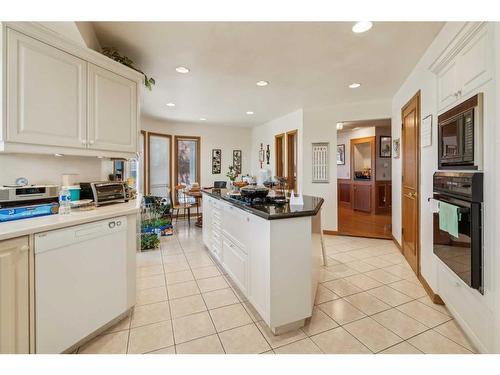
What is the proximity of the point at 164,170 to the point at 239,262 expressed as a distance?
446 centimetres

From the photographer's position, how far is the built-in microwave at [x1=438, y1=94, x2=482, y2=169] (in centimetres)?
152

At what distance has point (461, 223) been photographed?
1.62m

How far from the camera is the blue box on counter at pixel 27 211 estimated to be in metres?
1.46

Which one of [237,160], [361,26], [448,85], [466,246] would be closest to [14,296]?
[466,246]

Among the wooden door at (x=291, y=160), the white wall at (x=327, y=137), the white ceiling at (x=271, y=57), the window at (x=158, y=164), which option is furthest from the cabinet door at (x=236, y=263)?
the window at (x=158, y=164)

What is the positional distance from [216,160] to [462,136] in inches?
215

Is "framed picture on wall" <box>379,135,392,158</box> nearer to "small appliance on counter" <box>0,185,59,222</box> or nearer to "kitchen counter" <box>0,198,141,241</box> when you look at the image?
"kitchen counter" <box>0,198,141,241</box>

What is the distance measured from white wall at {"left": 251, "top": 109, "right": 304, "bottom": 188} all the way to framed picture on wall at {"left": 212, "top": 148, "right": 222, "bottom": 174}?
1.00 metres

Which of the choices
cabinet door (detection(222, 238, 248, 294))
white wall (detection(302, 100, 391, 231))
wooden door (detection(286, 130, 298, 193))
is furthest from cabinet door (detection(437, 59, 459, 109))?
wooden door (detection(286, 130, 298, 193))

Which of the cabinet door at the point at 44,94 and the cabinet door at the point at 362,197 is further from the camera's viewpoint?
the cabinet door at the point at 362,197

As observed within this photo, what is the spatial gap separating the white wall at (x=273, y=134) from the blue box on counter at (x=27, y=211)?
4.02 m

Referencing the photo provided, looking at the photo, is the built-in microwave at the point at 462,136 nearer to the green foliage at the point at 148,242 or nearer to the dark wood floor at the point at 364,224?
the dark wood floor at the point at 364,224

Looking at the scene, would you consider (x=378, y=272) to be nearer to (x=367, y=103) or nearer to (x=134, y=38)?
(x=367, y=103)
